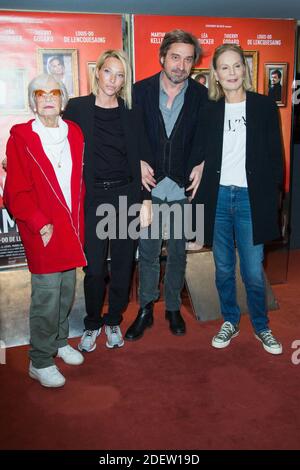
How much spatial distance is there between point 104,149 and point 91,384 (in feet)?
3.74

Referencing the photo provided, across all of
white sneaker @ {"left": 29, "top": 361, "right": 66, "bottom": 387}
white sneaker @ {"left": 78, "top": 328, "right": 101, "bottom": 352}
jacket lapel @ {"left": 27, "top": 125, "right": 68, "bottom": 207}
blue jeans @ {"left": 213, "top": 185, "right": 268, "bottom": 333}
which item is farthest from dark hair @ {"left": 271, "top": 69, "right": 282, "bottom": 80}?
white sneaker @ {"left": 29, "top": 361, "right": 66, "bottom": 387}

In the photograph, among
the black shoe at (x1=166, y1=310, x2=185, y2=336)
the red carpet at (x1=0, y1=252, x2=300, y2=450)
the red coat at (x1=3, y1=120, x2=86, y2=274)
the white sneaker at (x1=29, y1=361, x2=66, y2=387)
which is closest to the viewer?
the red carpet at (x1=0, y1=252, x2=300, y2=450)

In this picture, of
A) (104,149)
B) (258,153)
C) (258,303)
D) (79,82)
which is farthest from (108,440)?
(79,82)

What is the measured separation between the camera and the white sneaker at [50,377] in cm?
226

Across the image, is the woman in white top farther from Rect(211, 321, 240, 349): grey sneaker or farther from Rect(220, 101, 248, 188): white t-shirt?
Rect(211, 321, 240, 349): grey sneaker

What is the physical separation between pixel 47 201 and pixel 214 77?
3.46ft

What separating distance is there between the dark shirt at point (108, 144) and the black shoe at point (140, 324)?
893 millimetres

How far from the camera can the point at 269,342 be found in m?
2.60

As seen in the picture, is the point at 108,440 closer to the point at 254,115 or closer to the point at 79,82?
the point at 254,115

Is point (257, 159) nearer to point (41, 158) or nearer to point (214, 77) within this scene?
point (214, 77)

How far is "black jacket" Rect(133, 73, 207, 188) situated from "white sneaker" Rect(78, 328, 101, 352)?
0.97m

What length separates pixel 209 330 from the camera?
2926 millimetres

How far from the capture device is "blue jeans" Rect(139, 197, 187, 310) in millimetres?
2727

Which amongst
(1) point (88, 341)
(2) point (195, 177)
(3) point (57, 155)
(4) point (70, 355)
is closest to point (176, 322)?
(1) point (88, 341)
